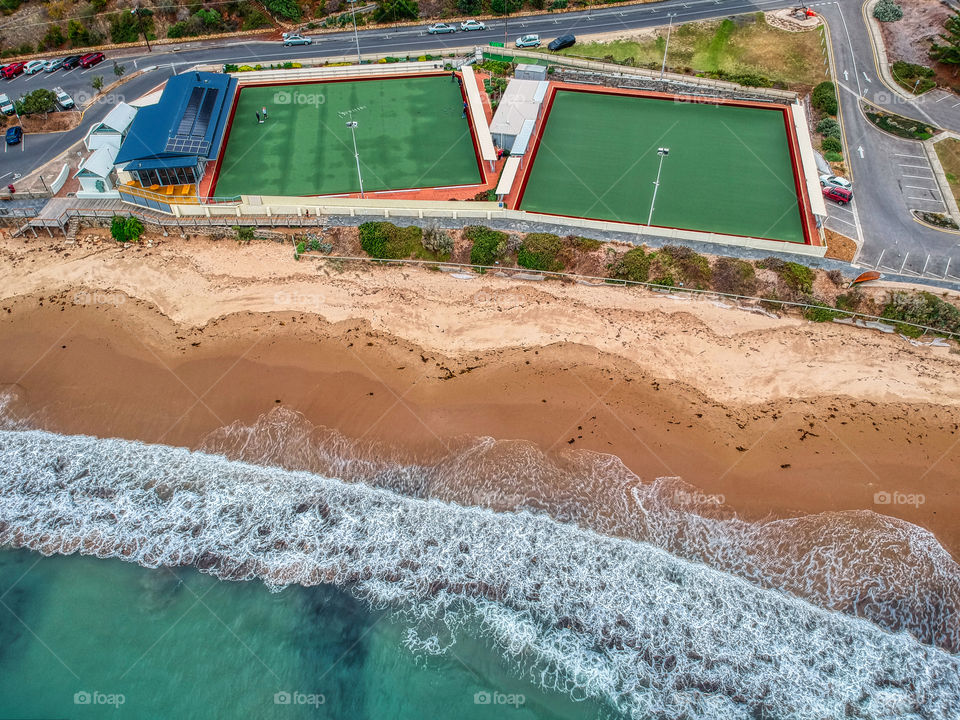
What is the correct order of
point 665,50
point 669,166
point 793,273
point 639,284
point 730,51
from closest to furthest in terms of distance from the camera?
1. point 793,273
2. point 639,284
3. point 669,166
4. point 665,50
5. point 730,51

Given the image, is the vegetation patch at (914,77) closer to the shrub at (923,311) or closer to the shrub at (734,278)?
the shrub at (923,311)

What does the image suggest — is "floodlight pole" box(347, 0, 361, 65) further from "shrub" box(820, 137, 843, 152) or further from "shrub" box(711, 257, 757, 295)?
"shrub" box(820, 137, 843, 152)

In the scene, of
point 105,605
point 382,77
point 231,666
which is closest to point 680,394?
point 231,666

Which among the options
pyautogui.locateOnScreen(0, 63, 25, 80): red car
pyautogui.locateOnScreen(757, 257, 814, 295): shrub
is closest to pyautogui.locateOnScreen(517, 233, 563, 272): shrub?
pyautogui.locateOnScreen(757, 257, 814, 295): shrub

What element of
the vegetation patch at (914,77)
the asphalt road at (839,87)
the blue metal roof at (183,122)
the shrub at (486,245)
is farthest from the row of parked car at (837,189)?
the blue metal roof at (183,122)

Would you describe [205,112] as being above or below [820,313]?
above

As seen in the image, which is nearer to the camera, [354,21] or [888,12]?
[354,21]

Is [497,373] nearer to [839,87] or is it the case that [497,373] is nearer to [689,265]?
[689,265]

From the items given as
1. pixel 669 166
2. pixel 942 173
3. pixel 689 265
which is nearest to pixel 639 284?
pixel 689 265
